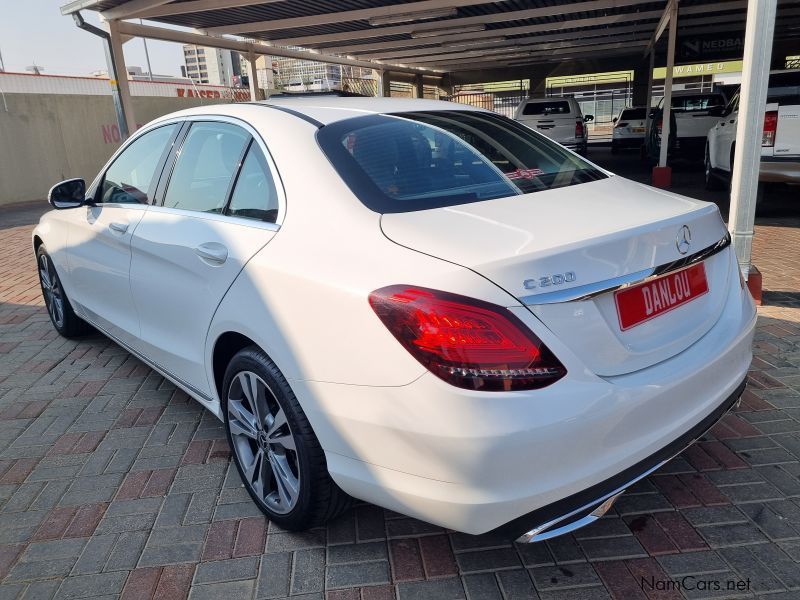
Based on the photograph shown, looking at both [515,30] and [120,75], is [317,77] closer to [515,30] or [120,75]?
[515,30]

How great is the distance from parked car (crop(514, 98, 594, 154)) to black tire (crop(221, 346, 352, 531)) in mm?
15498

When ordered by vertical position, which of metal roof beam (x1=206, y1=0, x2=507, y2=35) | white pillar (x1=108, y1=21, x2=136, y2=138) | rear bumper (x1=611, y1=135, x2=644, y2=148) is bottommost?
rear bumper (x1=611, y1=135, x2=644, y2=148)

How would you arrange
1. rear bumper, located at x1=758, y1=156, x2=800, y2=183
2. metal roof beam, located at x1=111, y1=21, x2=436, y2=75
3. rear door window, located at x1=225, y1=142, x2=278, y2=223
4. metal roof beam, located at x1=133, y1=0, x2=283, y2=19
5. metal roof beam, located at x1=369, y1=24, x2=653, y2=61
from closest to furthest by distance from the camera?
rear door window, located at x1=225, y1=142, x2=278, y2=223
rear bumper, located at x1=758, y1=156, x2=800, y2=183
metal roof beam, located at x1=133, y1=0, x2=283, y2=19
metal roof beam, located at x1=111, y1=21, x2=436, y2=75
metal roof beam, located at x1=369, y1=24, x2=653, y2=61

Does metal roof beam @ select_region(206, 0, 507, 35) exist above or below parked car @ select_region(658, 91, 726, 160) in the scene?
above

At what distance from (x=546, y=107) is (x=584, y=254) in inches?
686

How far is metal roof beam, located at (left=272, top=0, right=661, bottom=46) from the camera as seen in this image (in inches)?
507

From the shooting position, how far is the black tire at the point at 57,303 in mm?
4680

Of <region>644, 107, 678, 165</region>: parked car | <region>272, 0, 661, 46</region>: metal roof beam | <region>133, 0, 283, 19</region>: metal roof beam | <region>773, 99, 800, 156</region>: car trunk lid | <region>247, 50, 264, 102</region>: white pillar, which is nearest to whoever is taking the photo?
<region>773, 99, 800, 156</region>: car trunk lid

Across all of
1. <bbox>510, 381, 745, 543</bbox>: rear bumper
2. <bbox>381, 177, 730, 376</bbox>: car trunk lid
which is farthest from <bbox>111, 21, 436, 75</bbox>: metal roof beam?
<bbox>510, 381, 745, 543</bbox>: rear bumper

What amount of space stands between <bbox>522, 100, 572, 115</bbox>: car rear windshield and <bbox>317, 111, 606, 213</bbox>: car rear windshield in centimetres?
1593

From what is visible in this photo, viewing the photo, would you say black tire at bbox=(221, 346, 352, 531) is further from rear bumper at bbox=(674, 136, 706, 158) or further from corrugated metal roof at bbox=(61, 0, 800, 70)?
rear bumper at bbox=(674, 136, 706, 158)

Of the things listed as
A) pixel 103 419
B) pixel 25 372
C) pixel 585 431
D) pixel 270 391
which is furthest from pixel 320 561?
pixel 25 372

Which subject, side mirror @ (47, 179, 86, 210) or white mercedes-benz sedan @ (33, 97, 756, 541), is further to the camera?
side mirror @ (47, 179, 86, 210)

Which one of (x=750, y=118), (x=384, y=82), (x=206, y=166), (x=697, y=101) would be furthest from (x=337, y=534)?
(x=384, y=82)
